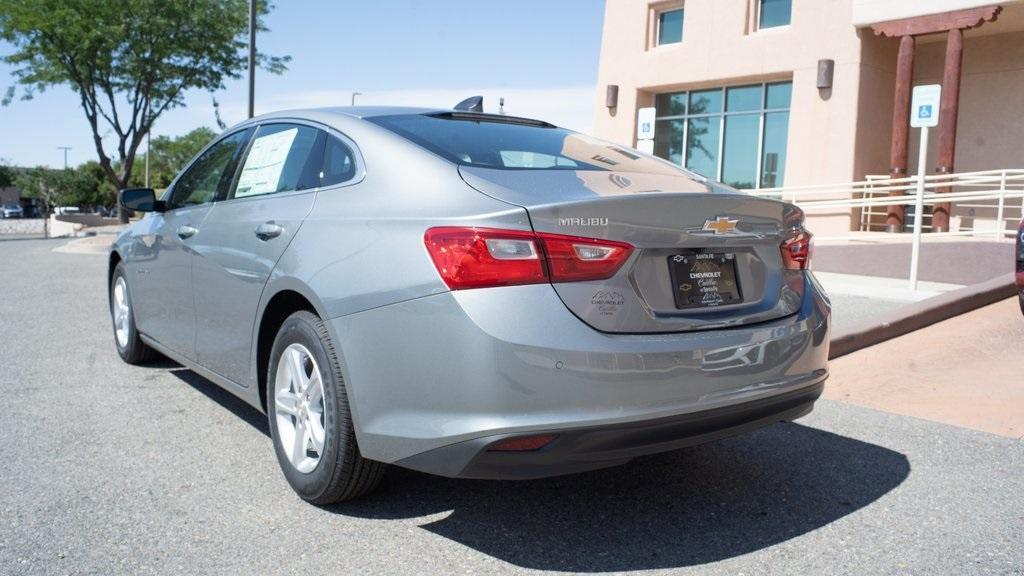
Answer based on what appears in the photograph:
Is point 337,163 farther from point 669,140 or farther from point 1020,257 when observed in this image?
point 669,140

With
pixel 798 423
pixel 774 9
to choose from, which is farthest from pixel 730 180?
pixel 798 423

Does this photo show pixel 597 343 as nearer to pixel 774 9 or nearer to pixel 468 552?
pixel 468 552

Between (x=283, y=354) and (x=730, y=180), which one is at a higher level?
(x=730, y=180)

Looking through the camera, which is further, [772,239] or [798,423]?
[798,423]

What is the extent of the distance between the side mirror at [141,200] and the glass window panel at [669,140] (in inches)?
685

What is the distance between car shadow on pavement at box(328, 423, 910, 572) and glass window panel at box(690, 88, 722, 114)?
56.0ft

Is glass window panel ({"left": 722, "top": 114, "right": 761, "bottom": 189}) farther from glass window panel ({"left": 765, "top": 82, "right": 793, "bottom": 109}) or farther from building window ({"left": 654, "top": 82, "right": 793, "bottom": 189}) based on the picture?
glass window panel ({"left": 765, "top": 82, "right": 793, "bottom": 109})

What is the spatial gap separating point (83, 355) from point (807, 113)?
15.5 m

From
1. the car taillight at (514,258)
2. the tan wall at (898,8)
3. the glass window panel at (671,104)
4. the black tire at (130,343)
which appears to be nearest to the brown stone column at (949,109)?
the tan wall at (898,8)

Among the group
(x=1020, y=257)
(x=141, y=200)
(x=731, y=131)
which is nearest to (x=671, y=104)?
(x=731, y=131)

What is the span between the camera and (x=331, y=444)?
3.16m

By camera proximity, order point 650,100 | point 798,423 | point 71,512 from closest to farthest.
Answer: point 71,512 → point 798,423 → point 650,100

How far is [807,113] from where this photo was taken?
1816cm

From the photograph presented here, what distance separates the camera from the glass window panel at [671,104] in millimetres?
21281
